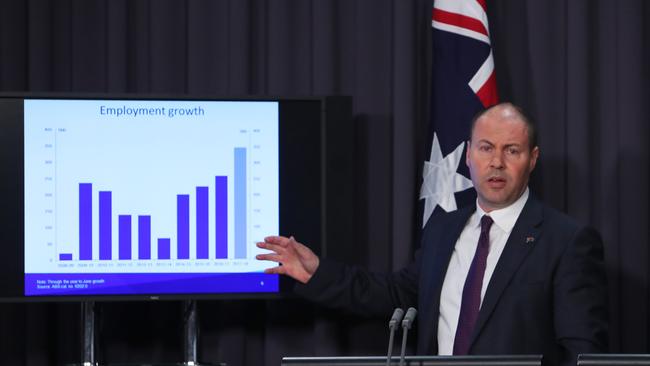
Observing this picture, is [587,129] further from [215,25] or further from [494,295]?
[215,25]

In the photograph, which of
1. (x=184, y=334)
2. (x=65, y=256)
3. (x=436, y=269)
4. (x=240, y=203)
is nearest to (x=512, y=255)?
(x=436, y=269)

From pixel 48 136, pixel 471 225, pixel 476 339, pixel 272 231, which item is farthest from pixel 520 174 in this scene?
pixel 48 136

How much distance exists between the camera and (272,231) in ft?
12.7

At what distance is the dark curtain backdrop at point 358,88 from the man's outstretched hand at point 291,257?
401 mm

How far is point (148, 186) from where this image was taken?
12.6ft

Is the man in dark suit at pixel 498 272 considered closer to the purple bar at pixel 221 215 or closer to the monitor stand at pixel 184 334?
the purple bar at pixel 221 215

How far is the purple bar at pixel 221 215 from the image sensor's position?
152 inches

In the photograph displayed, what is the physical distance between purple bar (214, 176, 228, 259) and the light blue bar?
4 cm

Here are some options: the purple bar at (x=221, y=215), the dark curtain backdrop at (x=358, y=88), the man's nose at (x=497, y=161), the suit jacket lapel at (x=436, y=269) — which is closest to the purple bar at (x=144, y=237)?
the purple bar at (x=221, y=215)

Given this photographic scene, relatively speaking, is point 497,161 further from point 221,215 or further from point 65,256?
point 65,256

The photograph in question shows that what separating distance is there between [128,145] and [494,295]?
1490mm

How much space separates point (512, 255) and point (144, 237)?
139 cm

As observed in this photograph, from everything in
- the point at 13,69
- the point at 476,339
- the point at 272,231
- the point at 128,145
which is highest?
the point at 13,69

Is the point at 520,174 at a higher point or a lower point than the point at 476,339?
higher
